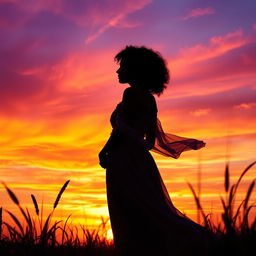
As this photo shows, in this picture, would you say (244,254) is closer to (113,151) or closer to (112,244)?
(113,151)

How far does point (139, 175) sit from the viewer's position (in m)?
6.09

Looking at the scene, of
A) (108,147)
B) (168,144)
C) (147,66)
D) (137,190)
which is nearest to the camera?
(137,190)

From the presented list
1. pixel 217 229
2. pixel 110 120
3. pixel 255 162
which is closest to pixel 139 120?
pixel 110 120

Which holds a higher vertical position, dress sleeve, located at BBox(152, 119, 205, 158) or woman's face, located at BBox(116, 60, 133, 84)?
woman's face, located at BBox(116, 60, 133, 84)

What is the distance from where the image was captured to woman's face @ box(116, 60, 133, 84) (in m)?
6.46

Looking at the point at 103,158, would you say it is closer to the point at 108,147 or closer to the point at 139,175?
the point at 108,147

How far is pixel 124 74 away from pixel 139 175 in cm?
148

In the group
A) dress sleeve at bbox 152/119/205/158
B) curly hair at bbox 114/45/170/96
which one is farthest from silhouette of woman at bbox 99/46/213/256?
dress sleeve at bbox 152/119/205/158

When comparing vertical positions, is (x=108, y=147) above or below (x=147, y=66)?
below

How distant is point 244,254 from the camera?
90.0 inches

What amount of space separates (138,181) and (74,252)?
1999mm

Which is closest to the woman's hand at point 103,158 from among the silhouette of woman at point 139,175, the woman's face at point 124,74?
the silhouette of woman at point 139,175

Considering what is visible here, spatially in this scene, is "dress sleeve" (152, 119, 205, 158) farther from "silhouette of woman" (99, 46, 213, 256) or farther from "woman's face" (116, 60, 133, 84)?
"woman's face" (116, 60, 133, 84)

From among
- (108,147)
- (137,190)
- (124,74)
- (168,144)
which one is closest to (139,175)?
(137,190)
